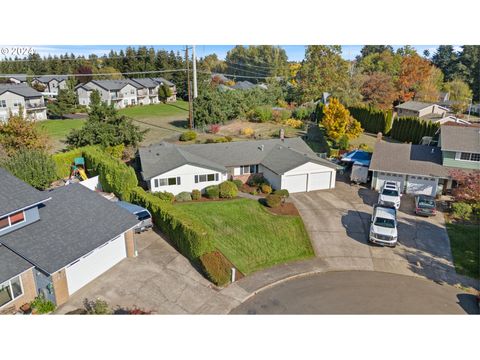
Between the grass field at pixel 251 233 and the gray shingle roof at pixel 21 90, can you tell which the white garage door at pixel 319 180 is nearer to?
the grass field at pixel 251 233

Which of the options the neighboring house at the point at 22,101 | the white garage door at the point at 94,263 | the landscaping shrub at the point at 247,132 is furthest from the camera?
the neighboring house at the point at 22,101

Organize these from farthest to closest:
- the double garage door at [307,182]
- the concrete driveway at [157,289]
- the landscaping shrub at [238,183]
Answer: the landscaping shrub at [238,183]
the double garage door at [307,182]
the concrete driveway at [157,289]

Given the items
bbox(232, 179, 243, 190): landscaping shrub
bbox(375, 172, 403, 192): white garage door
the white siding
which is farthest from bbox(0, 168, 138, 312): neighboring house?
bbox(375, 172, 403, 192): white garage door

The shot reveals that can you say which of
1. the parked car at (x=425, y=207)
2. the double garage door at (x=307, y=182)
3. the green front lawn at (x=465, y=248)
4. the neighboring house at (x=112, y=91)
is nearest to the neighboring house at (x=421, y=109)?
the double garage door at (x=307, y=182)

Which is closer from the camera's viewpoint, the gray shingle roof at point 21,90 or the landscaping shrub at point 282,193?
the landscaping shrub at point 282,193

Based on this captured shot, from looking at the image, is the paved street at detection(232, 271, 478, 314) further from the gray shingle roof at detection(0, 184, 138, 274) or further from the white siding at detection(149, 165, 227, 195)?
the white siding at detection(149, 165, 227, 195)

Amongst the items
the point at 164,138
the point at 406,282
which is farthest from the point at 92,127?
the point at 406,282
